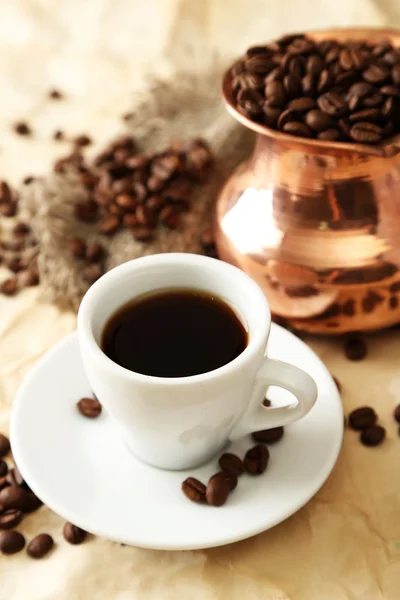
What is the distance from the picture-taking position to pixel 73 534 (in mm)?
829

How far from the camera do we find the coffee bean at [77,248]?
3.99 ft

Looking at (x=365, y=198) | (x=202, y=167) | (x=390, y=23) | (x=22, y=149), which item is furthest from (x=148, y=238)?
(x=390, y=23)

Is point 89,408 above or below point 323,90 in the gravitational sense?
below

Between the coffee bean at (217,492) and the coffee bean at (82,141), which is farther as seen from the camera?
the coffee bean at (82,141)

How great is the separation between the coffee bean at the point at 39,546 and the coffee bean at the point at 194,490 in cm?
18

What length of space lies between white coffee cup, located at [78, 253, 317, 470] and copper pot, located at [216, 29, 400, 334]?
8.8 inches

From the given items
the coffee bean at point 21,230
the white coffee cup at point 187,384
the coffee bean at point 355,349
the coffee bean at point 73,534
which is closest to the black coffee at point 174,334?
the white coffee cup at point 187,384

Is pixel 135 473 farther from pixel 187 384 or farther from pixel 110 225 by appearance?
pixel 110 225

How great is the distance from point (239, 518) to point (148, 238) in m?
0.58

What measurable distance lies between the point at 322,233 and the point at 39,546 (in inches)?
21.4

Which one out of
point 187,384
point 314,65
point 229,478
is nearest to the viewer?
point 187,384

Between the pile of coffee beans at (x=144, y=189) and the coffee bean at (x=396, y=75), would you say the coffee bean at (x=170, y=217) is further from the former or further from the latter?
the coffee bean at (x=396, y=75)

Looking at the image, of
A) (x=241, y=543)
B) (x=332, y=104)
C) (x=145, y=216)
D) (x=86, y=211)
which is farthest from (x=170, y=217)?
(x=241, y=543)

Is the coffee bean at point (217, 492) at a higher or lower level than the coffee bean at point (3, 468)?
higher
